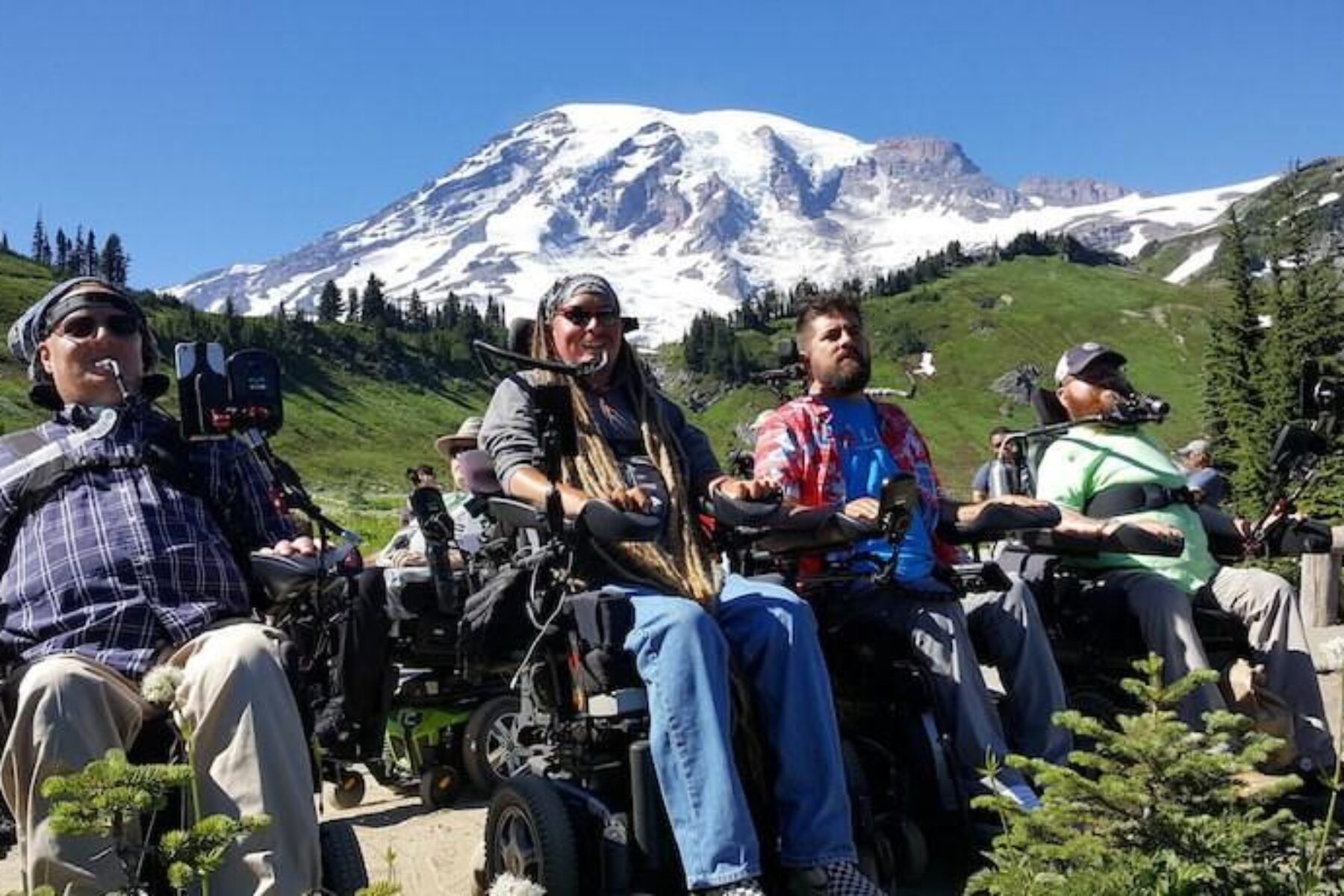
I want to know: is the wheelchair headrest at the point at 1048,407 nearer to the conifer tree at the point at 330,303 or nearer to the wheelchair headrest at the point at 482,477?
the wheelchair headrest at the point at 482,477

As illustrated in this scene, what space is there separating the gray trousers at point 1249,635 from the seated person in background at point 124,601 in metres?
3.32

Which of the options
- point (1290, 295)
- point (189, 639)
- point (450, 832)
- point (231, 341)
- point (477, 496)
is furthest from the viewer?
point (231, 341)

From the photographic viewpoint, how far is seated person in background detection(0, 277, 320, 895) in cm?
301

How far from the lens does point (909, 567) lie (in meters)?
4.64

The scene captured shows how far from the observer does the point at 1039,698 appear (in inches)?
176

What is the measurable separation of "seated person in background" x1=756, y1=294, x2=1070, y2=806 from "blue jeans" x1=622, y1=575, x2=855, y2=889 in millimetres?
698

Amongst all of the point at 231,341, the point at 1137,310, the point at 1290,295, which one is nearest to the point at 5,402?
the point at 231,341

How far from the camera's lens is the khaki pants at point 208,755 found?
2.91 meters

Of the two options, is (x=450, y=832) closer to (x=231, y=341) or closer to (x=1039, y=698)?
(x=1039, y=698)

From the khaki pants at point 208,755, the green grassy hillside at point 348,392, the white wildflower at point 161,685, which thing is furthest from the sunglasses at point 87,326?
the green grassy hillside at point 348,392

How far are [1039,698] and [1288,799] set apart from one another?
1.35 m

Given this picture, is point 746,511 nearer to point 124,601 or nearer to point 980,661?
point 980,661

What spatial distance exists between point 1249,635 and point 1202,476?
12.3 ft

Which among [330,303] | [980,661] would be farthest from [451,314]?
[980,661]
